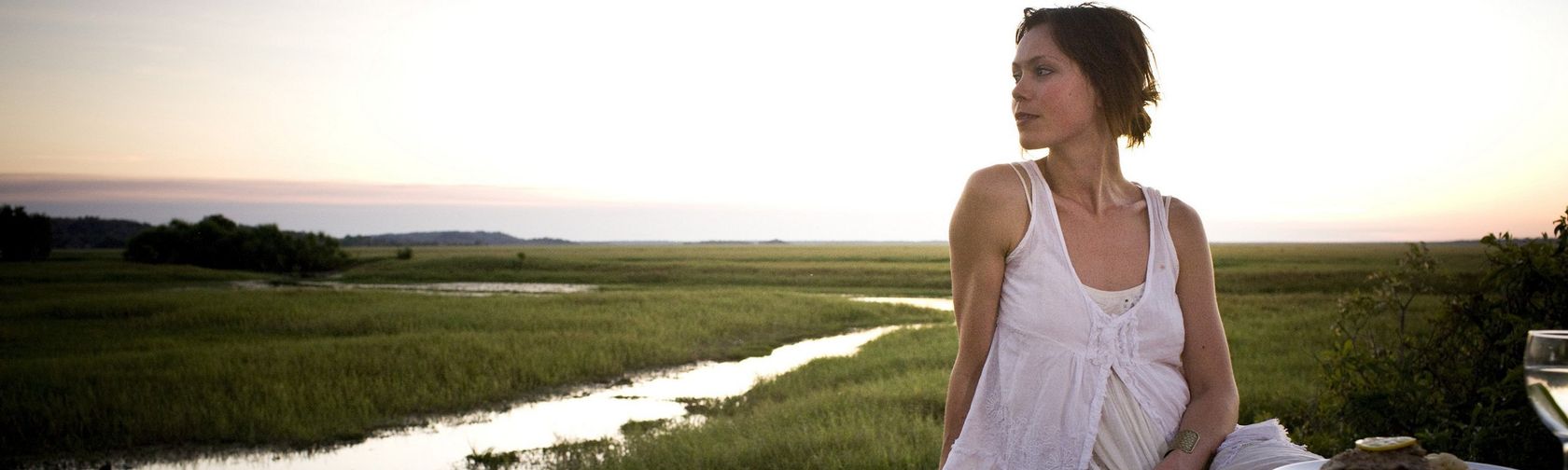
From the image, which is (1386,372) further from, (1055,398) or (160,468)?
(160,468)

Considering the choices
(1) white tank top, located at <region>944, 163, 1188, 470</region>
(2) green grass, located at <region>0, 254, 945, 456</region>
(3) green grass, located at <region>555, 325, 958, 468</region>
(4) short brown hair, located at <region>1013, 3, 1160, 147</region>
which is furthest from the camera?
(2) green grass, located at <region>0, 254, 945, 456</region>

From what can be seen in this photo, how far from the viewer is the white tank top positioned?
2.02m

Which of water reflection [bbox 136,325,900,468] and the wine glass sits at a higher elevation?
the wine glass

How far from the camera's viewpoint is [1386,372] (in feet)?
14.1

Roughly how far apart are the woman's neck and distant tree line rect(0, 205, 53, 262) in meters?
50.7

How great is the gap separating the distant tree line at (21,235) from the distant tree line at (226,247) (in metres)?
8.47

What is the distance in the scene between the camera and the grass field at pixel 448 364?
Result: 9.00 m

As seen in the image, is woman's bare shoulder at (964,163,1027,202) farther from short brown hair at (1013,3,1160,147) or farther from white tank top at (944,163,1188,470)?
short brown hair at (1013,3,1160,147)

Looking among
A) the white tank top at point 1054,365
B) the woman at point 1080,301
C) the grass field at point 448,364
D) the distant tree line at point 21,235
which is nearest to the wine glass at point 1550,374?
the woman at point 1080,301

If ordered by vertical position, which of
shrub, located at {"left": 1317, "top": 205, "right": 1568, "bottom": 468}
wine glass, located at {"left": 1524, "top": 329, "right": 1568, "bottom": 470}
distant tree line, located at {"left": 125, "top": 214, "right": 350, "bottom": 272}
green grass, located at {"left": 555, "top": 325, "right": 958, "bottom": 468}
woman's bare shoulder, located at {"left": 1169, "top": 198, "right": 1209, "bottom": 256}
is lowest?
distant tree line, located at {"left": 125, "top": 214, "right": 350, "bottom": 272}

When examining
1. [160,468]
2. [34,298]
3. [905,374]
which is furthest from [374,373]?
[34,298]

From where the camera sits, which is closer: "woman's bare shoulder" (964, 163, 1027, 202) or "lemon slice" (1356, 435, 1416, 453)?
"lemon slice" (1356, 435, 1416, 453)

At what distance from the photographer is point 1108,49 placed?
213cm

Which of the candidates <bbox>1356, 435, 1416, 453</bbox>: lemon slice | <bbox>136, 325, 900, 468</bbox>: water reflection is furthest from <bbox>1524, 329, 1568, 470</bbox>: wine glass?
<bbox>136, 325, 900, 468</bbox>: water reflection
